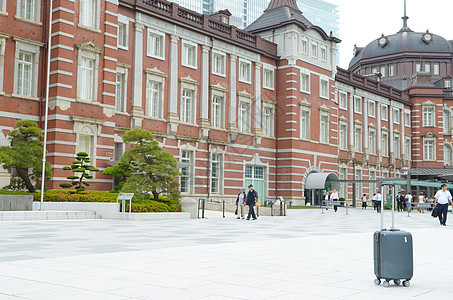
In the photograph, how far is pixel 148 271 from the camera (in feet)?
27.5

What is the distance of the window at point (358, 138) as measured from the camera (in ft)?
178

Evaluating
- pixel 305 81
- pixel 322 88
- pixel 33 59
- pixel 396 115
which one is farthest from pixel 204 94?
pixel 396 115

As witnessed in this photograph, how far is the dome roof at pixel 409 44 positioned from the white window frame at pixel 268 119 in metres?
34.1

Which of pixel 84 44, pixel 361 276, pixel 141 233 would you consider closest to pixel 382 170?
pixel 84 44

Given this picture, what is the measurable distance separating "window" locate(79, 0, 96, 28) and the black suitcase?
81.7 feet

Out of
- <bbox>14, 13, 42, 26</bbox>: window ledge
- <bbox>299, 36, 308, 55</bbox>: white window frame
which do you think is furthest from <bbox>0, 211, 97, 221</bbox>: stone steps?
<bbox>299, 36, 308, 55</bbox>: white window frame

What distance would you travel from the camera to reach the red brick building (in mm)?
27484

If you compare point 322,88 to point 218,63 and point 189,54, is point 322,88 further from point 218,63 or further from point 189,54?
point 189,54

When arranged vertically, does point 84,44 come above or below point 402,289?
above

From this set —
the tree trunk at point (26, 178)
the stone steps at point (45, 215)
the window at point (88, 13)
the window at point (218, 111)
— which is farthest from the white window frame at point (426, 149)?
the tree trunk at point (26, 178)

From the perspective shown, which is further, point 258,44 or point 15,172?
point 258,44

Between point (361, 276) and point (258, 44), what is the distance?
3553 centimetres

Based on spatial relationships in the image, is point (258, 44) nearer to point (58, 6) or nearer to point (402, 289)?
point (58, 6)

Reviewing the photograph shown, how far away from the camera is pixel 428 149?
64062 mm
